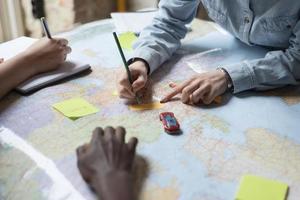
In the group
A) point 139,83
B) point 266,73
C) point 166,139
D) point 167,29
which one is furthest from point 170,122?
point 167,29

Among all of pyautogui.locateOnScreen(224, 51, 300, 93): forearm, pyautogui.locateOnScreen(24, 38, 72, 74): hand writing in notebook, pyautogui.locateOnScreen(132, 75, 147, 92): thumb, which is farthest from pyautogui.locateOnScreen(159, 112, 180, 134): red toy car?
pyautogui.locateOnScreen(24, 38, 72, 74): hand writing in notebook

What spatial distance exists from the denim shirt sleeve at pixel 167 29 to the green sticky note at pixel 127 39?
76 millimetres

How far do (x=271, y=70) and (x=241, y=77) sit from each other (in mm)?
93

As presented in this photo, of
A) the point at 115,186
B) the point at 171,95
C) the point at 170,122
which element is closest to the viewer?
the point at 115,186

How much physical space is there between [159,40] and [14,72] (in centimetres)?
42

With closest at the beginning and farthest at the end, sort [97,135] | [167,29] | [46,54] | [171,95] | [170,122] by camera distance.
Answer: [97,135] < [170,122] < [171,95] < [46,54] < [167,29]

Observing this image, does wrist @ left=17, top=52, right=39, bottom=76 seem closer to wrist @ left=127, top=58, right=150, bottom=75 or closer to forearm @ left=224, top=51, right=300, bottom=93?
wrist @ left=127, top=58, right=150, bottom=75

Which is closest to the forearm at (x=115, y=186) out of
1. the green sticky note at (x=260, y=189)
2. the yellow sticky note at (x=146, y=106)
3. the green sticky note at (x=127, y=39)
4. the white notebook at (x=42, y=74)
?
the green sticky note at (x=260, y=189)

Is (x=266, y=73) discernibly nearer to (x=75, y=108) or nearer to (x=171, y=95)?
(x=171, y=95)

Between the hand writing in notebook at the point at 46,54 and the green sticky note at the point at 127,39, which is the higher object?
the hand writing in notebook at the point at 46,54

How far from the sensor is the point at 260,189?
70 centimetres

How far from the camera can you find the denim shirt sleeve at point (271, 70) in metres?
1.03

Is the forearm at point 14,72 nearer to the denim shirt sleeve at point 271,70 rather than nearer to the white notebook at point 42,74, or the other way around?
the white notebook at point 42,74

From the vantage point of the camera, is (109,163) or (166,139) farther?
(166,139)
